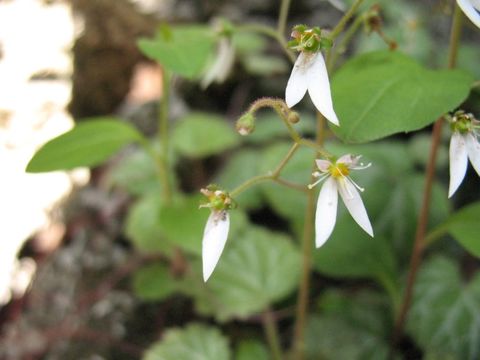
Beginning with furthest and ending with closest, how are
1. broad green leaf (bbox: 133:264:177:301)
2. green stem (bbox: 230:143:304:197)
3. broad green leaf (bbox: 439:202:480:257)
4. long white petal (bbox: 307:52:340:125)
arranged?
broad green leaf (bbox: 133:264:177:301)
broad green leaf (bbox: 439:202:480:257)
green stem (bbox: 230:143:304:197)
long white petal (bbox: 307:52:340:125)

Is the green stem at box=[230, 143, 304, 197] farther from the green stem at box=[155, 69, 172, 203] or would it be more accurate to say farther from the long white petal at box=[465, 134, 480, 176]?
the green stem at box=[155, 69, 172, 203]

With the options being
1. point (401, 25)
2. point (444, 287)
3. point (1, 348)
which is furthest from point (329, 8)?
point (1, 348)

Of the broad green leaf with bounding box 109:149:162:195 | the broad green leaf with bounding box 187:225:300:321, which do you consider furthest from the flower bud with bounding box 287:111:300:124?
the broad green leaf with bounding box 109:149:162:195

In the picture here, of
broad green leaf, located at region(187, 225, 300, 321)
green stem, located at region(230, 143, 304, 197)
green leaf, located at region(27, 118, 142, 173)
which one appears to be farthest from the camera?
broad green leaf, located at region(187, 225, 300, 321)

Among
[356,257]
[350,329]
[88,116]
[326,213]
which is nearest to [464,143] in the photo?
[326,213]

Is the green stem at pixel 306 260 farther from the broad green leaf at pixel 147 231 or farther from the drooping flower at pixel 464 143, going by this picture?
the broad green leaf at pixel 147 231

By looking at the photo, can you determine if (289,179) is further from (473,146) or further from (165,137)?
(473,146)

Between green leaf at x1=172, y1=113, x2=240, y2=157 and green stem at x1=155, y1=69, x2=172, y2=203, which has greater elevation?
green stem at x1=155, y1=69, x2=172, y2=203
